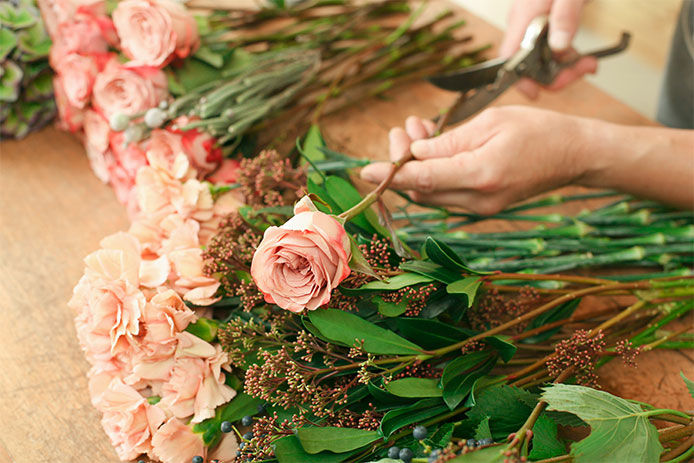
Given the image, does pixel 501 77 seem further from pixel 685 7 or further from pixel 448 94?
pixel 685 7

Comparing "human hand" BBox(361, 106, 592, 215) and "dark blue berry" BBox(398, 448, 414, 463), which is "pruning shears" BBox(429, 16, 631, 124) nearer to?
"human hand" BBox(361, 106, 592, 215)

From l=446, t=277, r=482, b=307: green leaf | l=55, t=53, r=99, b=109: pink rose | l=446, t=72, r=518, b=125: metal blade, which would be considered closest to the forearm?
l=446, t=72, r=518, b=125: metal blade

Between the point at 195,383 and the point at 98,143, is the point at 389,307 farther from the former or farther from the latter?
the point at 98,143

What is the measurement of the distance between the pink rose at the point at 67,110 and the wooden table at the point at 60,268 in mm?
91

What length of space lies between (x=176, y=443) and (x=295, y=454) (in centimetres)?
17

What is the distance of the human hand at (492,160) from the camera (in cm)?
90

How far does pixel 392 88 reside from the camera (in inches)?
54.4

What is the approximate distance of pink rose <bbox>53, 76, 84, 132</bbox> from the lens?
1.11 metres

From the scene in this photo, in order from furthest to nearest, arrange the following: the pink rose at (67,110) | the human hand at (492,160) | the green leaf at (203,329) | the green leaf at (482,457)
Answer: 1. the pink rose at (67,110)
2. the human hand at (492,160)
3. the green leaf at (203,329)
4. the green leaf at (482,457)

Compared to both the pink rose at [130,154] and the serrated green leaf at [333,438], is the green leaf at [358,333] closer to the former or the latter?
the serrated green leaf at [333,438]

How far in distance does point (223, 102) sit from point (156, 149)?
0.15 m

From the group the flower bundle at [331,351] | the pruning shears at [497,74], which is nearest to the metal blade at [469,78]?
the pruning shears at [497,74]

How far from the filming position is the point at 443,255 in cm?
69

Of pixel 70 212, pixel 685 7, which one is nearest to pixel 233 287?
pixel 70 212
